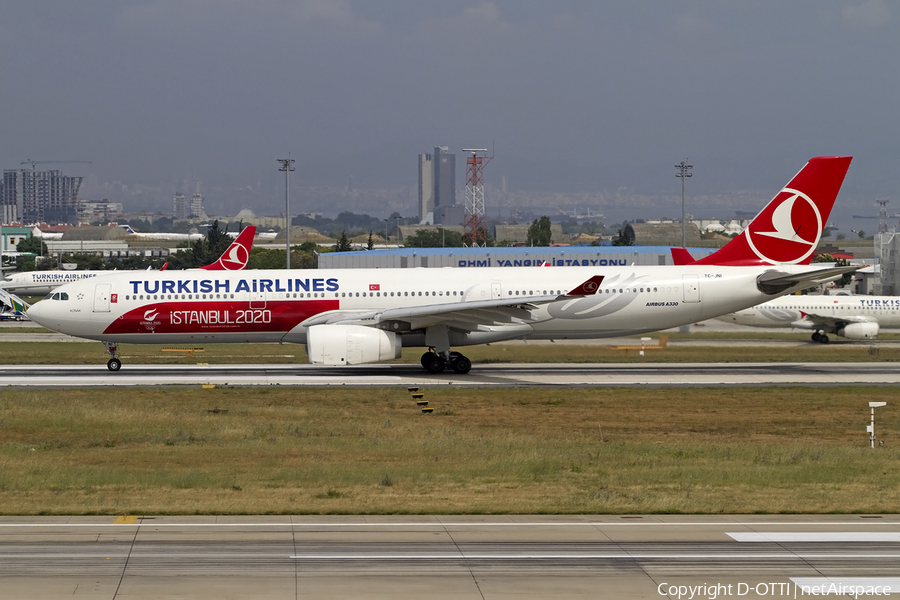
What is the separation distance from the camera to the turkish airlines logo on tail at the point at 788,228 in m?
38.4

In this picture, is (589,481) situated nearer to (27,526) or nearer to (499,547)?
(499,547)

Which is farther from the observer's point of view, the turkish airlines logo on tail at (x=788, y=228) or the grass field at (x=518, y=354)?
the grass field at (x=518, y=354)

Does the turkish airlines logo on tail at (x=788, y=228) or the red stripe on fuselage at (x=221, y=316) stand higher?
the turkish airlines logo on tail at (x=788, y=228)

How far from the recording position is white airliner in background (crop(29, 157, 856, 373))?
36.6 m

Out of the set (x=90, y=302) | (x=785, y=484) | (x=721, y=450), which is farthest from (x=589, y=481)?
(x=90, y=302)

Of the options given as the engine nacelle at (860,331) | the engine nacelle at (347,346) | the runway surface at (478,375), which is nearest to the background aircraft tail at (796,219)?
the runway surface at (478,375)

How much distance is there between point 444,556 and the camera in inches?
503

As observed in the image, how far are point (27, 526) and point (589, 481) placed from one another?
9.81m

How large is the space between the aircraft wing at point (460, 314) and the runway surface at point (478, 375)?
198 centimetres

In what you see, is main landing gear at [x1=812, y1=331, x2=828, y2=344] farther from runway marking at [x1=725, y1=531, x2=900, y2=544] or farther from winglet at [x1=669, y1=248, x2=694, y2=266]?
runway marking at [x1=725, y1=531, x2=900, y2=544]

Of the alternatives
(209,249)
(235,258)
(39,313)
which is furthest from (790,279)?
(209,249)

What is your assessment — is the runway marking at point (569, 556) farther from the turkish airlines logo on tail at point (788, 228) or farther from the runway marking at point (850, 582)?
the turkish airlines logo on tail at point (788, 228)

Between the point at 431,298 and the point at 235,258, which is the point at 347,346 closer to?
the point at 431,298

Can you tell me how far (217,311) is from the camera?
36.8m
